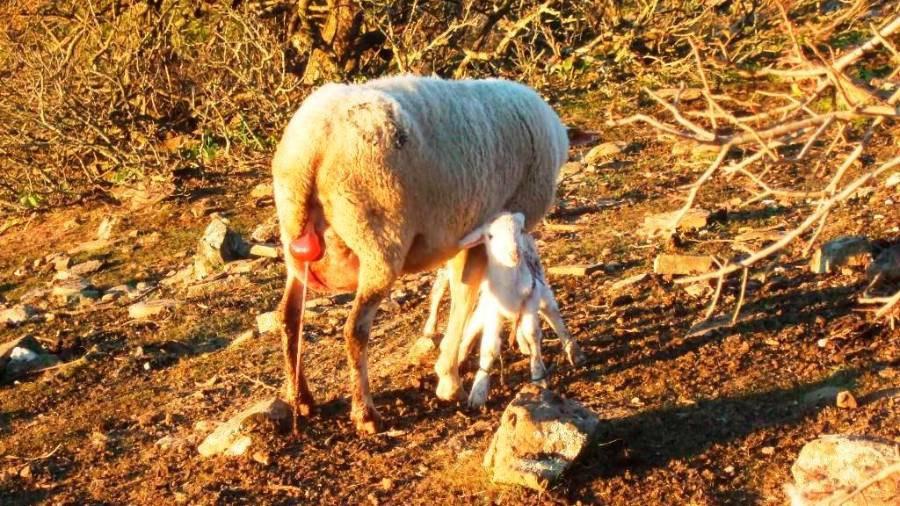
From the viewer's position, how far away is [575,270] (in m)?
8.31

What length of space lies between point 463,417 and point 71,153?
7.94m

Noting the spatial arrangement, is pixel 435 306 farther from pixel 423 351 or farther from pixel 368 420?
pixel 368 420

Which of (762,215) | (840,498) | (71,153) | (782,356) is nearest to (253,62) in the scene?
(71,153)

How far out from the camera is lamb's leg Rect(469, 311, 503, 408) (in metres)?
6.26

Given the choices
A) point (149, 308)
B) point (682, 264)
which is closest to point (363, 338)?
point (682, 264)

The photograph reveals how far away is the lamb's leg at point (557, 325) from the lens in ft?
21.6

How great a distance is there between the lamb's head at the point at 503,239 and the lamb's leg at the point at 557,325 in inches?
15.0

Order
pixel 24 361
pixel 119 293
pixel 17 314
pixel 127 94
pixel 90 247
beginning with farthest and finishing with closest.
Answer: pixel 127 94, pixel 90 247, pixel 119 293, pixel 17 314, pixel 24 361

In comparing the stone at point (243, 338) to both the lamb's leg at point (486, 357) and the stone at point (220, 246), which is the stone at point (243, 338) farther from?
the lamb's leg at point (486, 357)

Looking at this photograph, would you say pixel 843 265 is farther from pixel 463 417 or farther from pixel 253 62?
pixel 253 62

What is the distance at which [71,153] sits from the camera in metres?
12.6

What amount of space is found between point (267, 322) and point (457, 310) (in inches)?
89.3

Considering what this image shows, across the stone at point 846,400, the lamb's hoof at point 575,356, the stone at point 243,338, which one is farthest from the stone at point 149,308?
the stone at point 846,400

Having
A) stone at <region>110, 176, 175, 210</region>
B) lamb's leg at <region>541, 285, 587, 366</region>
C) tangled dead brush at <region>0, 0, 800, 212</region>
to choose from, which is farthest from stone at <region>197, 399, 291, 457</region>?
stone at <region>110, 176, 175, 210</region>
